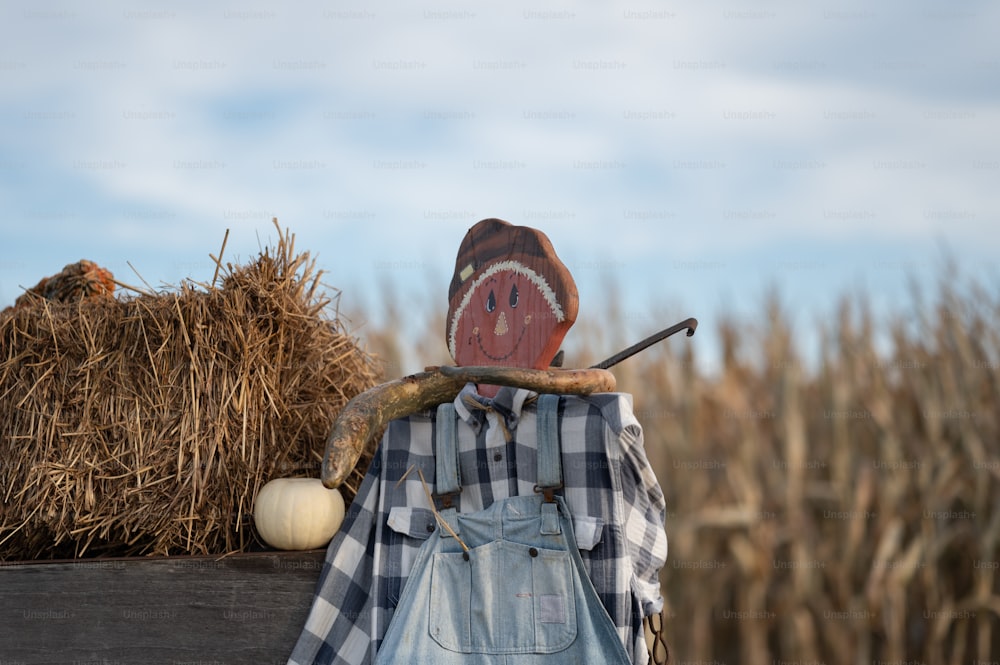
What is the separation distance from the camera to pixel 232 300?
243cm

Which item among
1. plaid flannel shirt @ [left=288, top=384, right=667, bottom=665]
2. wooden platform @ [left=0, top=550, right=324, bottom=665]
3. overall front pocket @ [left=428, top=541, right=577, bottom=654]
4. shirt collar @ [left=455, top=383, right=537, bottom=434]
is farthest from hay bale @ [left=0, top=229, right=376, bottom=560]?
overall front pocket @ [left=428, top=541, right=577, bottom=654]

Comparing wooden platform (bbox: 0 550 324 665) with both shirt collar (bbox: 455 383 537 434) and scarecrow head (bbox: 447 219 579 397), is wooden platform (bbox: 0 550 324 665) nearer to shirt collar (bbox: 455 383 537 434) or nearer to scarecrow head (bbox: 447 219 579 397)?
shirt collar (bbox: 455 383 537 434)

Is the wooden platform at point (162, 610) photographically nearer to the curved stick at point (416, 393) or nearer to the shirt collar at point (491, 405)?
the curved stick at point (416, 393)

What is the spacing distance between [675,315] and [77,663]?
2884 millimetres

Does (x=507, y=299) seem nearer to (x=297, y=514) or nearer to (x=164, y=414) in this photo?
(x=297, y=514)

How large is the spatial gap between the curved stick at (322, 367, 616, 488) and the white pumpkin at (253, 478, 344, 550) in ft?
0.46

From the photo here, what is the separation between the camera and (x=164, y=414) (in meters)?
2.38

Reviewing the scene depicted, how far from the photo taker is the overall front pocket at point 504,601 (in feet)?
6.36

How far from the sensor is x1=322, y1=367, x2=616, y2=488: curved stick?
2019 mm

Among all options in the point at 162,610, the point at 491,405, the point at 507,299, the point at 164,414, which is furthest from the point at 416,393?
the point at 162,610

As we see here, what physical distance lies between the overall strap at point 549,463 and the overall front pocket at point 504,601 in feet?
0.23

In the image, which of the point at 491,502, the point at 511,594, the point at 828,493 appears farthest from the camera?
the point at 828,493

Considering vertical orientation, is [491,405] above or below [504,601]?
above

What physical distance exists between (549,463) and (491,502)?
192 millimetres
